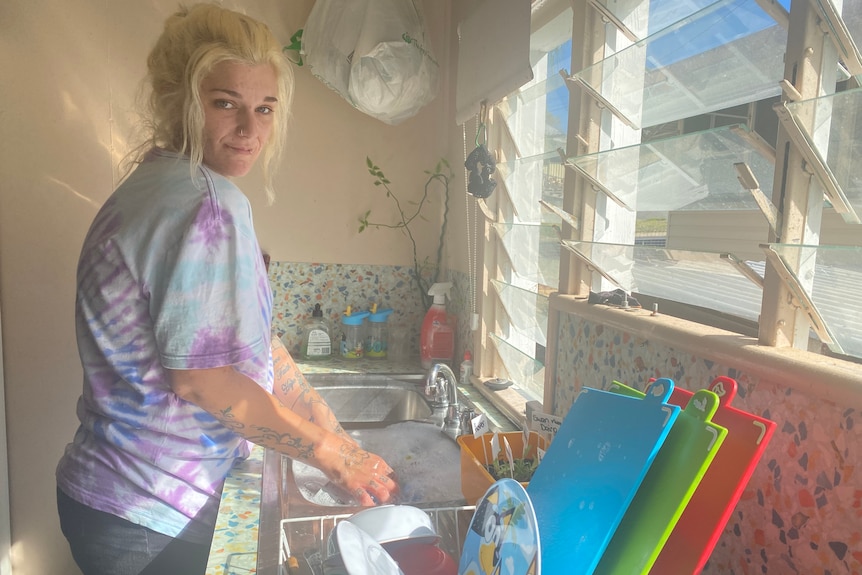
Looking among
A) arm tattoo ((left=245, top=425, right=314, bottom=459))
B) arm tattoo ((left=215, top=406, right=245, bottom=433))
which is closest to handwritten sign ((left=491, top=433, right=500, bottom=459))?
arm tattoo ((left=245, top=425, right=314, bottom=459))

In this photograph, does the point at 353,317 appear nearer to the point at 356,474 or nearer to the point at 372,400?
the point at 372,400

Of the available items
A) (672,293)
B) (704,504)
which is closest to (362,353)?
(672,293)

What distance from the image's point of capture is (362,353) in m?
Result: 2.14

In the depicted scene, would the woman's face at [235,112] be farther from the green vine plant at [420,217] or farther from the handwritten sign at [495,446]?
the green vine plant at [420,217]

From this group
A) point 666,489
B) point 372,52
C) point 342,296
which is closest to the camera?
point 666,489

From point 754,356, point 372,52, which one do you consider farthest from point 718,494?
point 372,52

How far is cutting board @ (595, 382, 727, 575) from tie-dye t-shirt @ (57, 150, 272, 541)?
611 millimetres

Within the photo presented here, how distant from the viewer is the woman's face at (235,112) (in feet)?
3.22

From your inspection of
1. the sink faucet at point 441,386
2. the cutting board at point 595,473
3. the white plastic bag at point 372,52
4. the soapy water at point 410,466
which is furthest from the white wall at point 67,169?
the cutting board at point 595,473

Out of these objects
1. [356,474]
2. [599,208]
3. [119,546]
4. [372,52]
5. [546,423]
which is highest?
[372,52]

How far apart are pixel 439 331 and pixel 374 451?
599mm

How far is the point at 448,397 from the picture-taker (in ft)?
4.96

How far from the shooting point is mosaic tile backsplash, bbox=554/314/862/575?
52cm

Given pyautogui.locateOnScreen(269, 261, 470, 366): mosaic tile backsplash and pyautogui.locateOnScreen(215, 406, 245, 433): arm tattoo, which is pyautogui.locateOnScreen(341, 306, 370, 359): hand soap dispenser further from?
pyautogui.locateOnScreen(215, 406, 245, 433): arm tattoo
